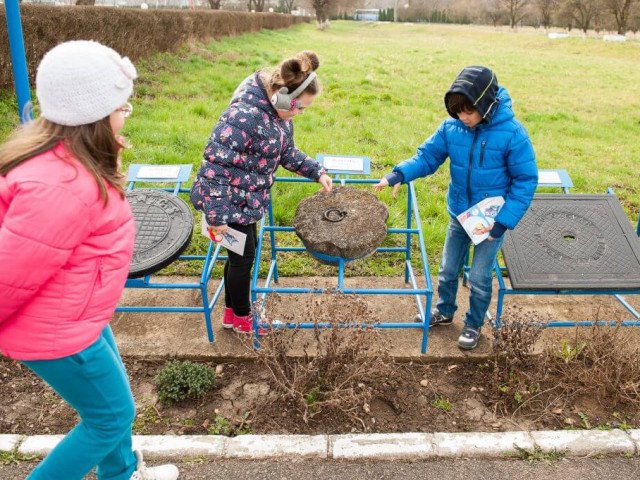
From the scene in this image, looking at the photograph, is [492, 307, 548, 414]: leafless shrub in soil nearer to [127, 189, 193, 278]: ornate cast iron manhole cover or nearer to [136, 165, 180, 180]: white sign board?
[127, 189, 193, 278]: ornate cast iron manhole cover

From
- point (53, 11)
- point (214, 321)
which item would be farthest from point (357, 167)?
point (53, 11)

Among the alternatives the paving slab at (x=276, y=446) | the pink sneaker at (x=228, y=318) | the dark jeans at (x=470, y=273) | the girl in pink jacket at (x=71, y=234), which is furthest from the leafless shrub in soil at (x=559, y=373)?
the girl in pink jacket at (x=71, y=234)

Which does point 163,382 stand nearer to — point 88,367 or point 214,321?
point 214,321

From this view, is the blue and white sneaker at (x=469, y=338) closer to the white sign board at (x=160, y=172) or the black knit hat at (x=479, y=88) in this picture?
the black knit hat at (x=479, y=88)

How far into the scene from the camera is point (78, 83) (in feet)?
4.97

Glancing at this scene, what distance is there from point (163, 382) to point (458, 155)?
6.74 ft

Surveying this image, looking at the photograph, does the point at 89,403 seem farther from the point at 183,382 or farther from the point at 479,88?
the point at 479,88

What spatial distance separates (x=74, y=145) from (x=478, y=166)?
209cm

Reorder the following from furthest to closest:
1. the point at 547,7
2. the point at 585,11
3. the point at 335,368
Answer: the point at 547,7 → the point at 585,11 → the point at 335,368

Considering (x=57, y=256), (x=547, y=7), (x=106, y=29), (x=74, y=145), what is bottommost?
(x=57, y=256)

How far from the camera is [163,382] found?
2.89m

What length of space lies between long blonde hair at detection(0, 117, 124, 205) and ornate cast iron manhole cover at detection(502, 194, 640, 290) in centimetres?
245

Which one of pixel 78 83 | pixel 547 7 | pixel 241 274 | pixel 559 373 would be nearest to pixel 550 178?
pixel 559 373

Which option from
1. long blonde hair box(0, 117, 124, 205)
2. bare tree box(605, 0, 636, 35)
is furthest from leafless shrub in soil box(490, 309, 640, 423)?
bare tree box(605, 0, 636, 35)
